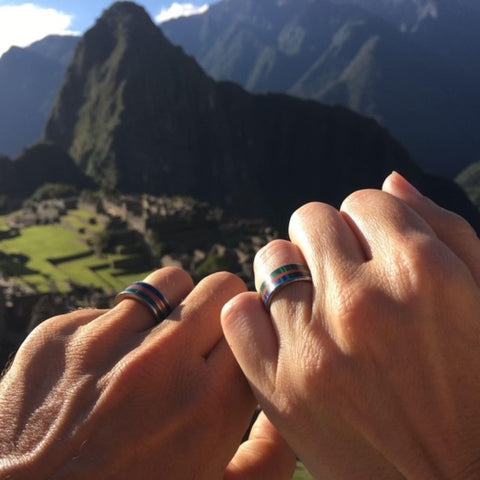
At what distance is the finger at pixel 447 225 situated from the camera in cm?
191

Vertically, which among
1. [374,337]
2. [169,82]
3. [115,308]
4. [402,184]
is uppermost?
[402,184]

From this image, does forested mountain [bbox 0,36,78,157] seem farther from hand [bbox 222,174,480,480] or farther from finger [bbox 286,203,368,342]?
hand [bbox 222,174,480,480]

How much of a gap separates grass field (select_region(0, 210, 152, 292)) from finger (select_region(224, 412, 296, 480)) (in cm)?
1955

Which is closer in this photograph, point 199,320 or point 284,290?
point 284,290

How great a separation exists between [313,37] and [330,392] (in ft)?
593

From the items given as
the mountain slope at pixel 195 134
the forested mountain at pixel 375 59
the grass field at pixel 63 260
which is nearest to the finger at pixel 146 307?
the grass field at pixel 63 260

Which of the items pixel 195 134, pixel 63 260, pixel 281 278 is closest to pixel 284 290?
pixel 281 278

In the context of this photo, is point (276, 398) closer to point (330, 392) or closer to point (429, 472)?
point (330, 392)

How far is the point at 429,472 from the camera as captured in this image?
155 cm

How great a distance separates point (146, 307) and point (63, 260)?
26.5m

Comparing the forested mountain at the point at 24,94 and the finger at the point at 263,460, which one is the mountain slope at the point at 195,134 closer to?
the forested mountain at the point at 24,94

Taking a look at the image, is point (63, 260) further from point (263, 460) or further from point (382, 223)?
point (382, 223)

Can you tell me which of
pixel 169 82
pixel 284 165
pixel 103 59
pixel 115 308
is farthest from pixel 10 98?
pixel 115 308

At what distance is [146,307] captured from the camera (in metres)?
2.15
